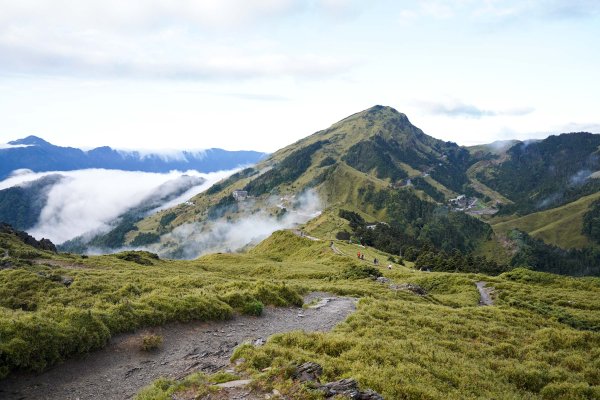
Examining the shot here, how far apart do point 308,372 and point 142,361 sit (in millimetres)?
8873

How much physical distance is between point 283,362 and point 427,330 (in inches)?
545

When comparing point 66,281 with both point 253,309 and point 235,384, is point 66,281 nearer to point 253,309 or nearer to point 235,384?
point 253,309

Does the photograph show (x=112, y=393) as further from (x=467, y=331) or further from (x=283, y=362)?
(x=467, y=331)

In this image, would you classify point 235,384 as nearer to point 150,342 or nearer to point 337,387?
point 337,387

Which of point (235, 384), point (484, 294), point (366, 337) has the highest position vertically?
point (235, 384)

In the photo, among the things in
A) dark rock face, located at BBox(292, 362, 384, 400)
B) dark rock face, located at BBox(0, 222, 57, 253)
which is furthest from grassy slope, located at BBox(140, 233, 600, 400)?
dark rock face, located at BBox(0, 222, 57, 253)

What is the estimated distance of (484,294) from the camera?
56.3 m

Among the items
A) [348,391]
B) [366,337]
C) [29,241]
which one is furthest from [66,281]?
[29,241]

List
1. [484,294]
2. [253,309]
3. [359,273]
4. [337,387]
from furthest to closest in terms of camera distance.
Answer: [359,273]
[484,294]
[253,309]
[337,387]

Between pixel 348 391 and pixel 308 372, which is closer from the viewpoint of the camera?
pixel 348 391

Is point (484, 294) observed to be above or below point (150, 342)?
below

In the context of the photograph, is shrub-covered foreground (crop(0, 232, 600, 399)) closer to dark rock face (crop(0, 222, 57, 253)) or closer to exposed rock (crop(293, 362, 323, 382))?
exposed rock (crop(293, 362, 323, 382))

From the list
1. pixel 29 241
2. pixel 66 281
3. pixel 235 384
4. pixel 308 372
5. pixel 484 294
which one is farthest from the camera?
pixel 29 241

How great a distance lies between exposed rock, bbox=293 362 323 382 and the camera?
14.8m
